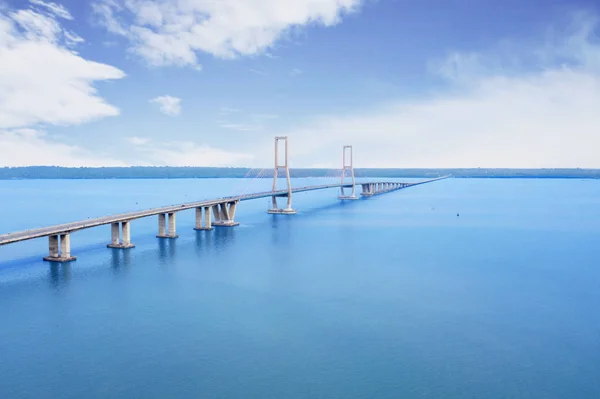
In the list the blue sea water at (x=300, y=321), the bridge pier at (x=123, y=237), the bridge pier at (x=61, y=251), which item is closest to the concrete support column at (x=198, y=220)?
the blue sea water at (x=300, y=321)

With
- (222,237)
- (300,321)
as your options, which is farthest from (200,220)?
(300,321)

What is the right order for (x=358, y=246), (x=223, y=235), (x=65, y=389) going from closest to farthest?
1. (x=65, y=389)
2. (x=358, y=246)
3. (x=223, y=235)

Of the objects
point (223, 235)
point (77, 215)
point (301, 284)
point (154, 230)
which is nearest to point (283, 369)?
point (301, 284)

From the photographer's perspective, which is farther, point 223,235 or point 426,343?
point 223,235

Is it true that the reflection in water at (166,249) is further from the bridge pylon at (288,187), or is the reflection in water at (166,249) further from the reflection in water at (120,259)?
the bridge pylon at (288,187)

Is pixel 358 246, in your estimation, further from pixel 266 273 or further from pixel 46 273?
pixel 46 273

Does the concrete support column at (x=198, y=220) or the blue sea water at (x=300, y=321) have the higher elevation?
the concrete support column at (x=198, y=220)
